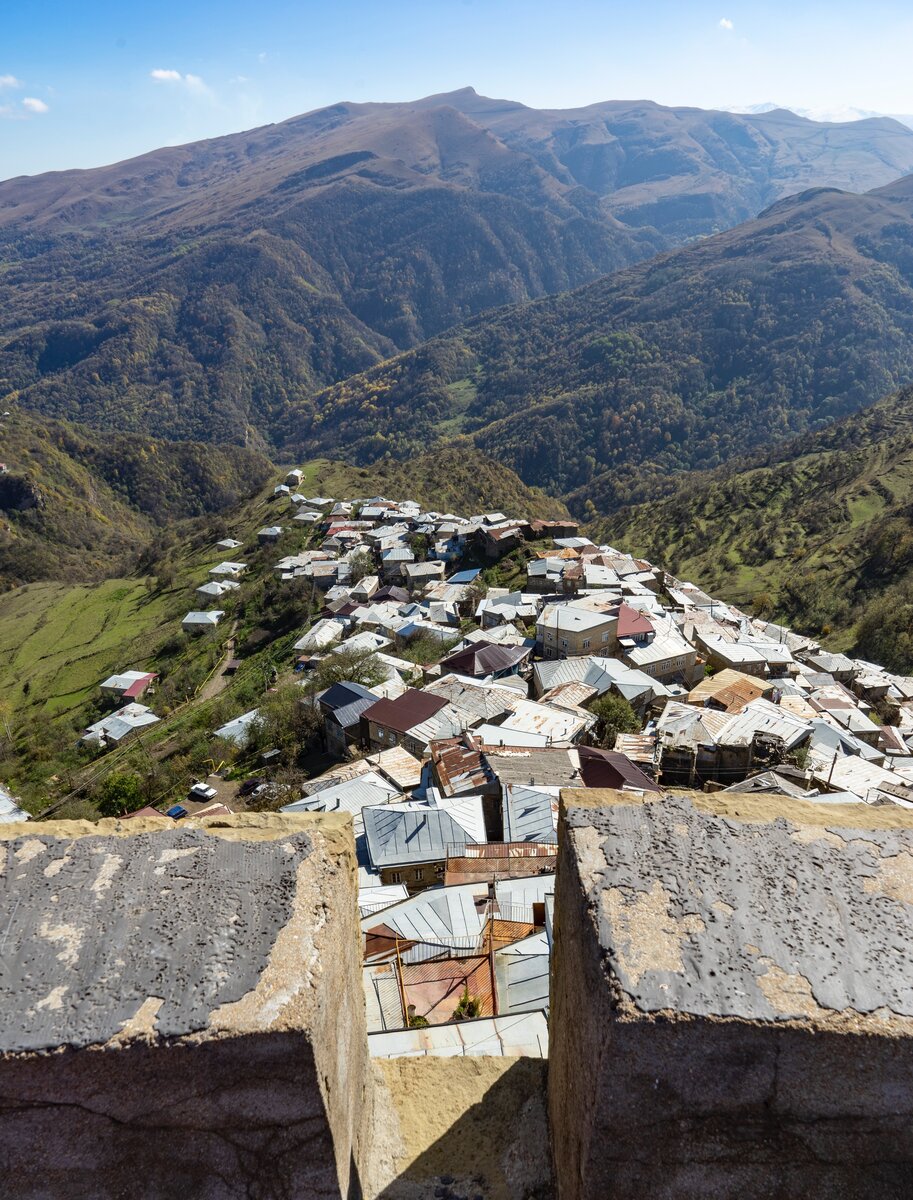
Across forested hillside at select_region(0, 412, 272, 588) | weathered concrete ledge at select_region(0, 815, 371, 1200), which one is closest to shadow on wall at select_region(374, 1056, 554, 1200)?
weathered concrete ledge at select_region(0, 815, 371, 1200)

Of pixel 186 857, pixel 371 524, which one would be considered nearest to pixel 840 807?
pixel 186 857

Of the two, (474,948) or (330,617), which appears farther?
(330,617)

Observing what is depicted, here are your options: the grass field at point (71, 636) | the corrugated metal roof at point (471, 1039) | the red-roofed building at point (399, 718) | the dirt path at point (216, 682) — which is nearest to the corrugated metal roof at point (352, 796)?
the red-roofed building at point (399, 718)

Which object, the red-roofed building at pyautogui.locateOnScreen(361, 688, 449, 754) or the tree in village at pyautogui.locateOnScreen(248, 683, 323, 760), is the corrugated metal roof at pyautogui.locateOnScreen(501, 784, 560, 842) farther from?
the tree in village at pyautogui.locateOnScreen(248, 683, 323, 760)

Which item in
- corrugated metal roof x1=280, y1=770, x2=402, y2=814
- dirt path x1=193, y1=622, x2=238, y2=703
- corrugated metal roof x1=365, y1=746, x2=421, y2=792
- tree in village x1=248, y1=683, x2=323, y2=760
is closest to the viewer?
corrugated metal roof x1=280, y1=770, x2=402, y2=814

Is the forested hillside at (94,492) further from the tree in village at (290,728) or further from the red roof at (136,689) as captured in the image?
the tree in village at (290,728)

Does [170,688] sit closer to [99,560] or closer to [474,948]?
[474,948]
